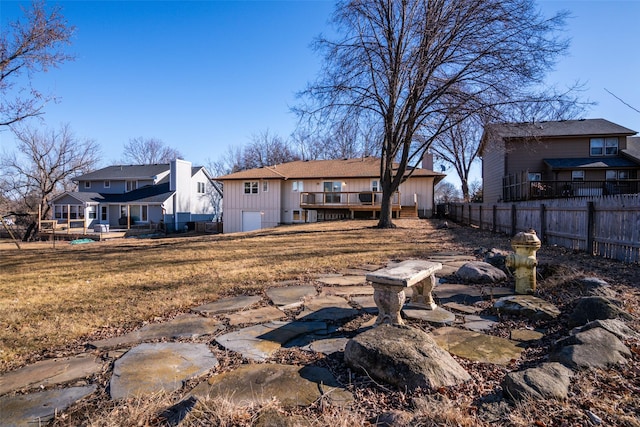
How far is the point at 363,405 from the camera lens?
80.7 inches

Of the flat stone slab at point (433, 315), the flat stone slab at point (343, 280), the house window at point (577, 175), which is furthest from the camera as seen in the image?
the house window at point (577, 175)

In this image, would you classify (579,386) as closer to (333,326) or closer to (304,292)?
(333,326)

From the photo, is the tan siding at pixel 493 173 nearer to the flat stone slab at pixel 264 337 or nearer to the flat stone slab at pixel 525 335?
the flat stone slab at pixel 525 335

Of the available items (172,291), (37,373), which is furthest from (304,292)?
(37,373)

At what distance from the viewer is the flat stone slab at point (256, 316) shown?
3572 millimetres

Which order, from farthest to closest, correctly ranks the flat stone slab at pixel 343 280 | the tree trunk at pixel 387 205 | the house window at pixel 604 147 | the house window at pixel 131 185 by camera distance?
the house window at pixel 131 185, the house window at pixel 604 147, the tree trunk at pixel 387 205, the flat stone slab at pixel 343 280

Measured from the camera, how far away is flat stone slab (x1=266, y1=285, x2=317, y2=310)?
4129 millimetres

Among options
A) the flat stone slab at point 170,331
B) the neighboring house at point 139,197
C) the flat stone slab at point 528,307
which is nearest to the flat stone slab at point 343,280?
the flat stone slab at point 528,307

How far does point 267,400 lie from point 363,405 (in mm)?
559

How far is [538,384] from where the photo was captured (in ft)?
6.69

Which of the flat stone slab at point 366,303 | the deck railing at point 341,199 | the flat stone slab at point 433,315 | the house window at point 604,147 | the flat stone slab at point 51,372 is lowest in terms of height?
the flat stone slab at point 51,372

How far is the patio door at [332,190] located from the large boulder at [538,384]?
75.6 feet

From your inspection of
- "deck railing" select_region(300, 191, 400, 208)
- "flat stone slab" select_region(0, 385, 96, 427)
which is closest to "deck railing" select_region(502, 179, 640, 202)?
"deck railing" select_region(300, 191, 400, 208)

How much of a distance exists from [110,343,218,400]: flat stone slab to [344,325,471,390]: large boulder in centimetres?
110
